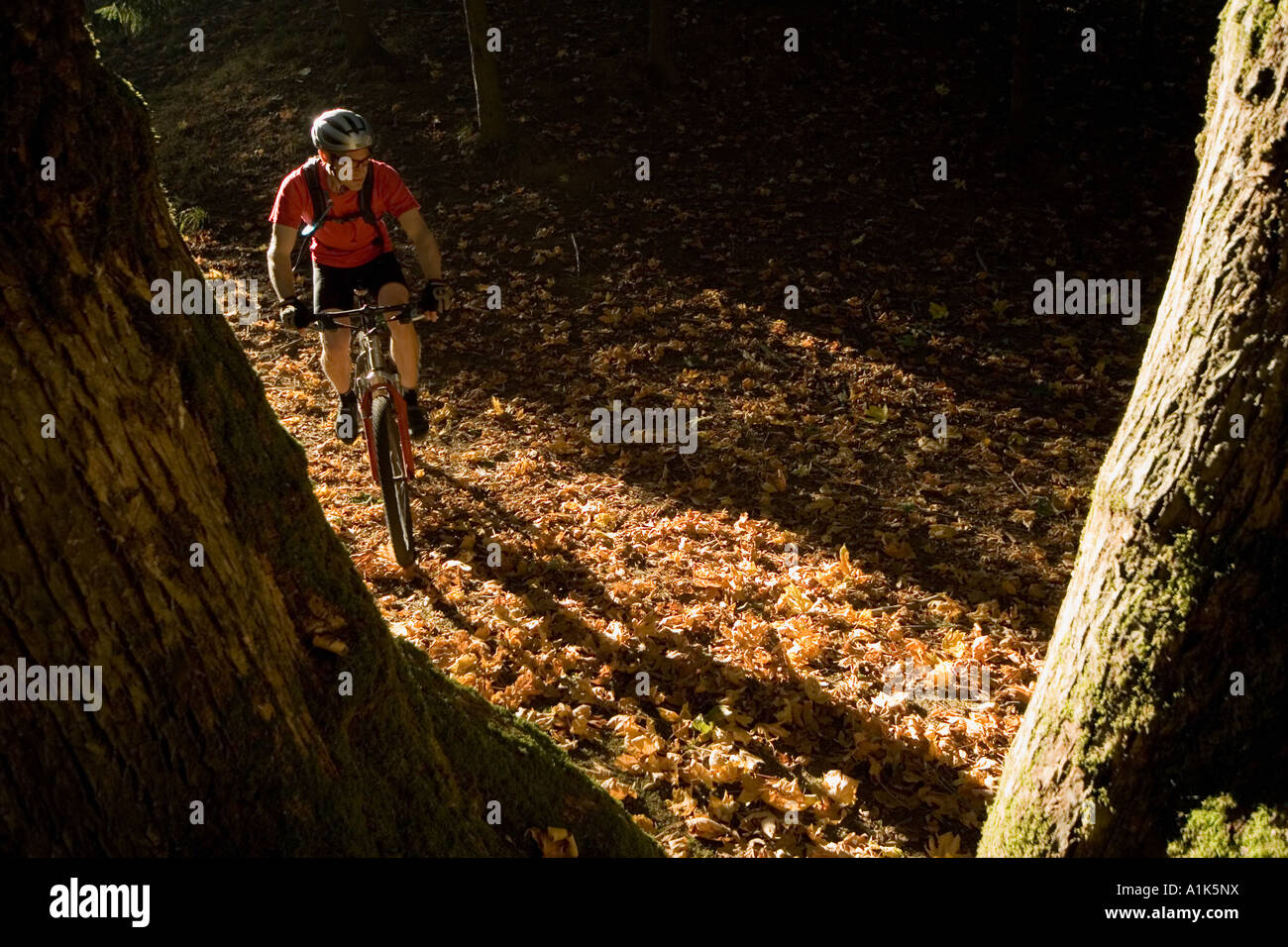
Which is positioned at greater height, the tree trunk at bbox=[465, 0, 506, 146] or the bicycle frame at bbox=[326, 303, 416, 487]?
the tree trunk at bbox=[465, 0, 506, 146]

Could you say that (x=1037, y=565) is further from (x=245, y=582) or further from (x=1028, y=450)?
(x=245, y=582)

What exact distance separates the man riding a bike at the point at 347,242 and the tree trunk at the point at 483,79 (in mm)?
7418

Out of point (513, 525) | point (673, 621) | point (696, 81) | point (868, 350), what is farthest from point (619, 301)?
point (696, 81)

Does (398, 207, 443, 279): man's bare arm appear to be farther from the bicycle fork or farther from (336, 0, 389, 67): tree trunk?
(336, 0, 389, 67): tree trunk

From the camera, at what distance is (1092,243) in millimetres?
10820

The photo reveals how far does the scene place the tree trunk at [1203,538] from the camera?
6.90 feet

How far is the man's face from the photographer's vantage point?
5.29 m

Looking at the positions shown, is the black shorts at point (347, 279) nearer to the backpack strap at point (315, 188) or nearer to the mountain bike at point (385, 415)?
the mountain bike at point (385, 415)

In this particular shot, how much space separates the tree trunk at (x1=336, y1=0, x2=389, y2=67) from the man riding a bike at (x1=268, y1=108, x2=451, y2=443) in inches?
425
